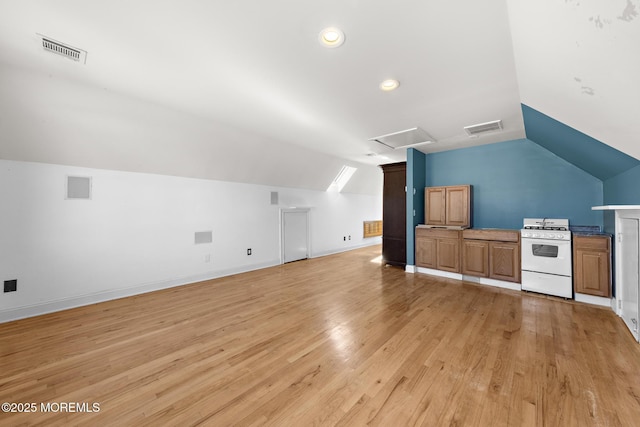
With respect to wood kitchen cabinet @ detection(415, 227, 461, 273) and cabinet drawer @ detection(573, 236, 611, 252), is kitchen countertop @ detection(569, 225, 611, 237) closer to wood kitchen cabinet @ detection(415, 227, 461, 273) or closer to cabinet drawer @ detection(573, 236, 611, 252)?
cabinet drawer @ detection(573, 236, 611, 252)

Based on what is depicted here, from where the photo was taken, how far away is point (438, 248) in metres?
4.61

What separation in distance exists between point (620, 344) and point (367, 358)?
2.45m

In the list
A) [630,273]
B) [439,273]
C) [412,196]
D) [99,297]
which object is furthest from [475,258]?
[99,297]

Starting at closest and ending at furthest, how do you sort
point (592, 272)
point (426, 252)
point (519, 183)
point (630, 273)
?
point (630, 273), point (592, 272), point (519, 183), point (426, 252)

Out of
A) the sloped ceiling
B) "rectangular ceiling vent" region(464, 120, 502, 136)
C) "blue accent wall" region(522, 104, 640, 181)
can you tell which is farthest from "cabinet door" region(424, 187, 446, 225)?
the sloped ceiling

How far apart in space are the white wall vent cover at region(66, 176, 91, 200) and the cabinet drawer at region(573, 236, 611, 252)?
688cm

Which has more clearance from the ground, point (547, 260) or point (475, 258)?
point (547, 260)

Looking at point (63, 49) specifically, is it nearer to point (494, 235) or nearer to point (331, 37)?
point (331, 37)

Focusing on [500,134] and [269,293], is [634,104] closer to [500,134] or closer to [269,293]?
[500,134]

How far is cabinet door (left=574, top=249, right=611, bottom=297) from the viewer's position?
3094mm

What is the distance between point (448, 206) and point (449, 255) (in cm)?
100

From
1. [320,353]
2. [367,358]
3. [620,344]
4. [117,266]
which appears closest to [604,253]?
[620,344]

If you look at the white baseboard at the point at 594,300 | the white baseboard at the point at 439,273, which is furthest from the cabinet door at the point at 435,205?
the white baseboard at the point at 594,300

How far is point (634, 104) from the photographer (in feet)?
5.07
